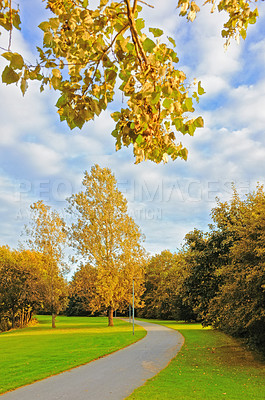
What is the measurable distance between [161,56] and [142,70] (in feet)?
0.82

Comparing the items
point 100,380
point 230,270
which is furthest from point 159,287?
point 100,380

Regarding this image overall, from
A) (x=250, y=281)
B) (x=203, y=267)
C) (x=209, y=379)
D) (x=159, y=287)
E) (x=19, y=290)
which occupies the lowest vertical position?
(x=209, y=379)

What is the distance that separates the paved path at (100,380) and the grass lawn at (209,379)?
527 mm

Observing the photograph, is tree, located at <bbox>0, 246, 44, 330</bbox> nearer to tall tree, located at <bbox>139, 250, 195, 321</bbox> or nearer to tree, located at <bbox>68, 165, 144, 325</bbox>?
tree, located at <bbox>68, 165, 144, 325</bbox>

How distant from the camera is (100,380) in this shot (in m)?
10.8

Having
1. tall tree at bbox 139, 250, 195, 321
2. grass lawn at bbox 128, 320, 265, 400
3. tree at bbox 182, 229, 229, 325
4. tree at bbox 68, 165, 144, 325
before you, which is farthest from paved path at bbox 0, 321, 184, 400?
tall tree at bbox 139, 250, 195, 321

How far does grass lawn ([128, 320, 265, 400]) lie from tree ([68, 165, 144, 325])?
20836 mm

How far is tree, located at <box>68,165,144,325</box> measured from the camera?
3681 cm

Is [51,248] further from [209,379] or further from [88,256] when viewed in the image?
[209,379]

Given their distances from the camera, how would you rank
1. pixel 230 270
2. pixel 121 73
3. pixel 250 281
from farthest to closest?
pixel 230 270 < pixel 250 281 < pixel 121 73

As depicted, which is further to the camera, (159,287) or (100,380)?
(159,287)

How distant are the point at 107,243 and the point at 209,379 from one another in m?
27.7

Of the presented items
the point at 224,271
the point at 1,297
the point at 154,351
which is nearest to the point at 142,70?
the point at 224,271

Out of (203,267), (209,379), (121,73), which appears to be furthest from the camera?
(203,267)
